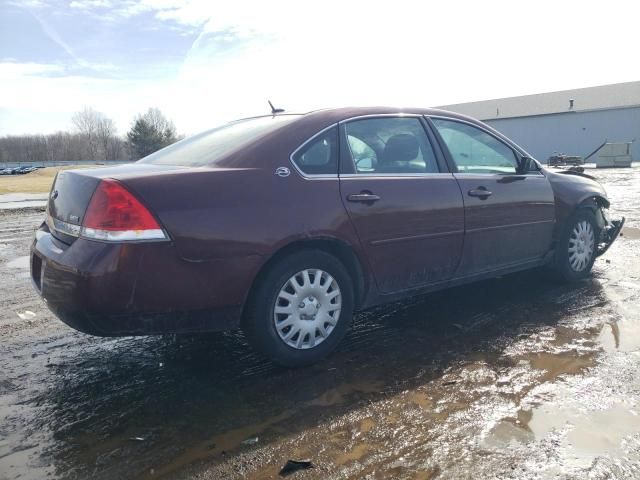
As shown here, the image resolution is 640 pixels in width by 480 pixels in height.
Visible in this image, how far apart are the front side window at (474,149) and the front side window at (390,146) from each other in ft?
0.84

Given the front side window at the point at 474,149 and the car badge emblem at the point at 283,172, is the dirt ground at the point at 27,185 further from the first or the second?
the car badge emblem at the point at 283,172

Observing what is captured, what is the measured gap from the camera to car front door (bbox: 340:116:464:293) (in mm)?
3533

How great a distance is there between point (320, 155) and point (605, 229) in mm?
3815

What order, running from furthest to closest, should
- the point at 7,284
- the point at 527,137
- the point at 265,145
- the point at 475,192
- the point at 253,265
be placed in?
the point at 527,137, the point at 7,284, the point at 475,192, the point at 265,145, the point at 253,265

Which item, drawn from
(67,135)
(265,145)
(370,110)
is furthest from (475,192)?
(67,135)

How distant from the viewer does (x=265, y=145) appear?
10.8 ft

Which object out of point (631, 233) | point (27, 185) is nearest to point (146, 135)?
point (27, 185)

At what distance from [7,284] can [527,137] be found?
5440cm

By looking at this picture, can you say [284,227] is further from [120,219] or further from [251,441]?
[251,441]

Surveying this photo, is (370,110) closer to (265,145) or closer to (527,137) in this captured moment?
(265,145)

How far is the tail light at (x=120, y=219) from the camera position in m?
2.73

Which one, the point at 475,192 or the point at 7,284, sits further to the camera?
the point at 7,284

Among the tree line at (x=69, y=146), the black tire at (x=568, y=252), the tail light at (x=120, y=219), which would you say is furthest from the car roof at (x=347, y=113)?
the tree line at (x=69, y=146)

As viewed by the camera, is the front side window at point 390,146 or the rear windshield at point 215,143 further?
the front side window at point 390,146
